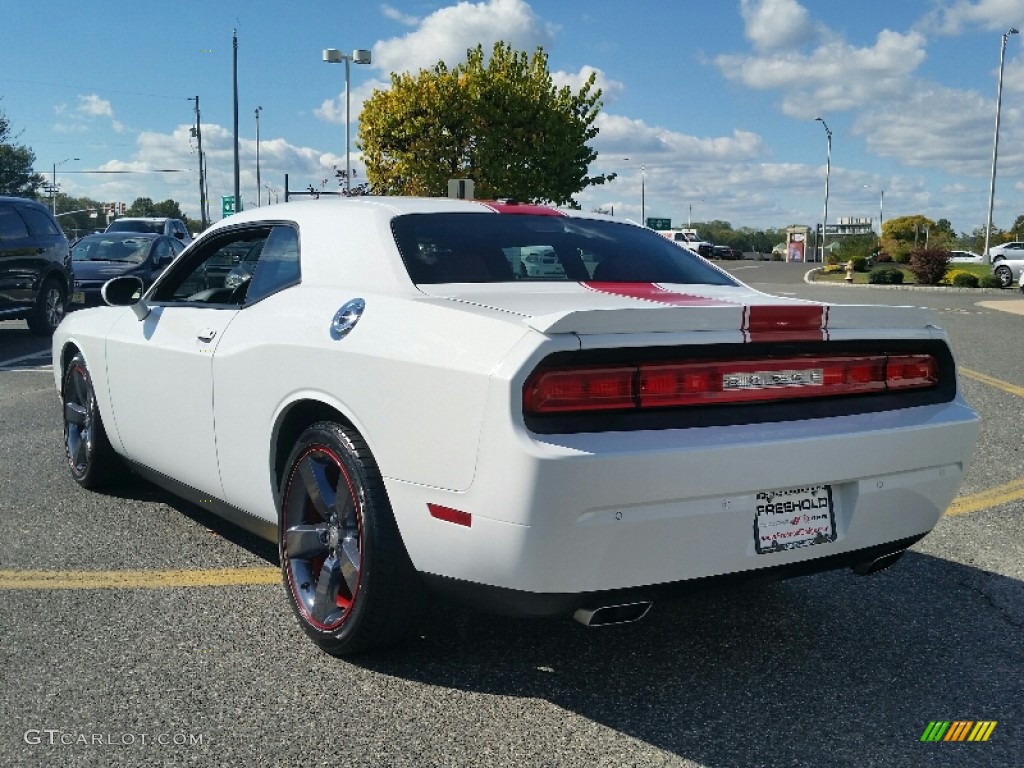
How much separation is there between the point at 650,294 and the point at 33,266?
1325 cm

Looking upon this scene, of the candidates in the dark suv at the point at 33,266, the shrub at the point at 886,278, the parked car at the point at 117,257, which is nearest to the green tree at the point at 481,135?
the shrub at the point at 886,278

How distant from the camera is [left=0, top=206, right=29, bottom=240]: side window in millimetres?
14177

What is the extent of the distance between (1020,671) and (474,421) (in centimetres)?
200

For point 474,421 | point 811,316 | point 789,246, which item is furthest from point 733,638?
point 789,246

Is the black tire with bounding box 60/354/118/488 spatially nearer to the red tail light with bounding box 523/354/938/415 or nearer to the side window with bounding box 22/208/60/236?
the red tail light with bounding box 523/354/938/415

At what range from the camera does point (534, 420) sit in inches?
112

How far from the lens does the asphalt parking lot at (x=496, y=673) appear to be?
2.91m

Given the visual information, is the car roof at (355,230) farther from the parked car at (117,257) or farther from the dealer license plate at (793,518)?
the parked car at (117,257)

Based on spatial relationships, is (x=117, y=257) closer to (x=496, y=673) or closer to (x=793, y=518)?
(x=496, y=673)

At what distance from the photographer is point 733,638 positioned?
375 cm

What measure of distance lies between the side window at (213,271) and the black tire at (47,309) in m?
11.1

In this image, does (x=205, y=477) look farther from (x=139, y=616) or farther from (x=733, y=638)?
(x=733, y=638)

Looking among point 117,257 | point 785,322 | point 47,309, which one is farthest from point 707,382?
point 117,257

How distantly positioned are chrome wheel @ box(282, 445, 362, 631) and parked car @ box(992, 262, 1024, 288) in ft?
128
